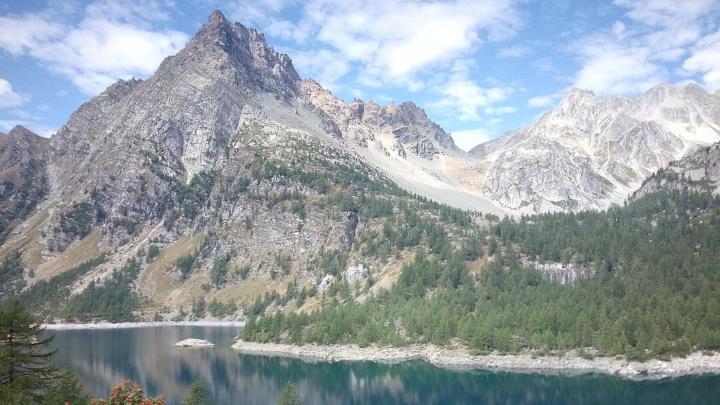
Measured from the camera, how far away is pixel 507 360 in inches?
4744

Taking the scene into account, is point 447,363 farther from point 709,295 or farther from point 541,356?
point 709,295

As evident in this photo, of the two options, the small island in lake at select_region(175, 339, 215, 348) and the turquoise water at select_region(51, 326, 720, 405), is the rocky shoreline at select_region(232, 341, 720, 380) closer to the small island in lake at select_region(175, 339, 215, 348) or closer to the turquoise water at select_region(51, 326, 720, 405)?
the turquoise water at select_region(51, 326, 720, 405)

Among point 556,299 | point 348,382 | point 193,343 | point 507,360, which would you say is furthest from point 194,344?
point 556,299

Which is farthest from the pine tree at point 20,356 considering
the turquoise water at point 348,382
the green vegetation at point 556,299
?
the green vegetation at point 556,299

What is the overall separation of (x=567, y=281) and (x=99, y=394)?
121482mm

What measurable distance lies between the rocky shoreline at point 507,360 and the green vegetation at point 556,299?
6.98ft

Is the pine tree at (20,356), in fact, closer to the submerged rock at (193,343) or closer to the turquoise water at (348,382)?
the turquoise water at (348,382)

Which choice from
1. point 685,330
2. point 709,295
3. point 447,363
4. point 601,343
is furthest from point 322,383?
point 709,295

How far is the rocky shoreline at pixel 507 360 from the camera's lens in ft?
339

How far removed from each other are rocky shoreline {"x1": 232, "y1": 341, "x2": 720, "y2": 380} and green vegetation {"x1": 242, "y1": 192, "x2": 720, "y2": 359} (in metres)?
2.13

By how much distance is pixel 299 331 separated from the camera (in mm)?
152750

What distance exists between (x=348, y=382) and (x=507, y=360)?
114ft

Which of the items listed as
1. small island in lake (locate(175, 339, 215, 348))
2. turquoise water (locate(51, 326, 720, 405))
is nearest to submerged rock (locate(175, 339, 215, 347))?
small island in lake (locate(175, 339, 215, 348))

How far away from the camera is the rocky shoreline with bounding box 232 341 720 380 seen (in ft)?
339
